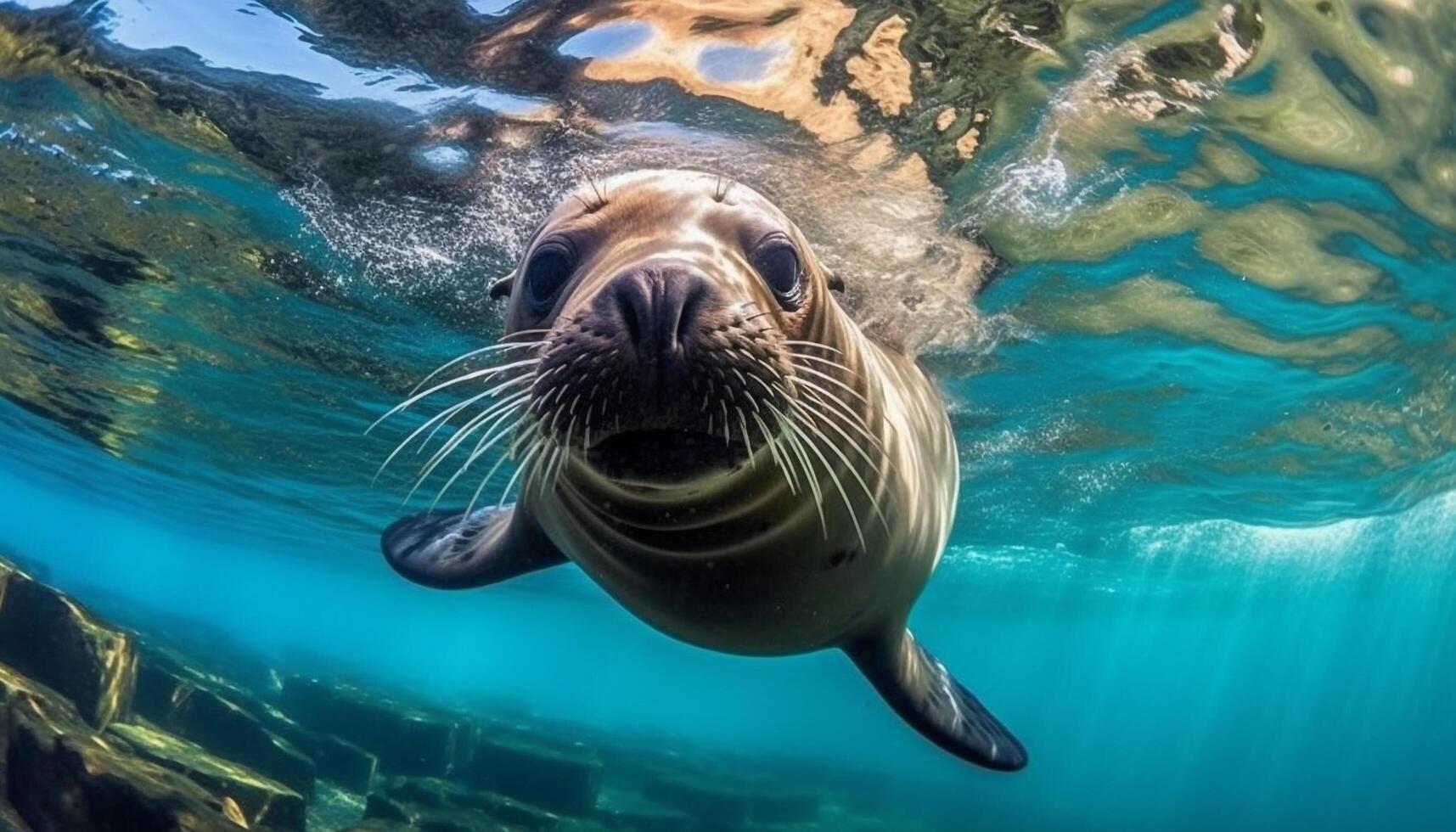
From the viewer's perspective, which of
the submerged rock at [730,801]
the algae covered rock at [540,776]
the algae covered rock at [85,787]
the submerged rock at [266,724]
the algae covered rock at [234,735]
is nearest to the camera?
the algae covered rock at [85,787]

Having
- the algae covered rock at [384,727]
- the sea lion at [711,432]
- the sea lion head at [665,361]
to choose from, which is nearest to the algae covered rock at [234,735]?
the algae covered rock at [384,727]

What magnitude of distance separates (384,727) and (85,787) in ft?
30.5

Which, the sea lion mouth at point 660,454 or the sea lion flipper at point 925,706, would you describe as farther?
the sea lion flipper at point 925,706

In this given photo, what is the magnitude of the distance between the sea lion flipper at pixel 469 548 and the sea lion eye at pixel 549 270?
160 cm

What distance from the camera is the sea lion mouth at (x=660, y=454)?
2.32 meters

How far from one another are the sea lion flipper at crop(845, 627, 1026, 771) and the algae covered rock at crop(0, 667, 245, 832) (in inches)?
217

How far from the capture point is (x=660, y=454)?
2.33 meters

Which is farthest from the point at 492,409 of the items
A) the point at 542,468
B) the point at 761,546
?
the point at 761,546

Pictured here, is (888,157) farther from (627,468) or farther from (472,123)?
(627,468)

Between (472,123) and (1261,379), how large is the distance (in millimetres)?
9530

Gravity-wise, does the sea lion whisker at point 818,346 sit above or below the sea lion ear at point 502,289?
above

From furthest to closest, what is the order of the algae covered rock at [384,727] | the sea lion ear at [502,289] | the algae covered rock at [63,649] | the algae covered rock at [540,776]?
1. the algae covered rock at [384,727]
2. the algae covered rock at [540,776]
3. the algae covered rock at [63,649]
4. the sea lion ear at [502,289]

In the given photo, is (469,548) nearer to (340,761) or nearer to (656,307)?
(656,307)

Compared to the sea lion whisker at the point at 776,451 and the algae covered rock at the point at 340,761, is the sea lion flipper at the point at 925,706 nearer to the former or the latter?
the sea lion whisker at the point at 776,451
